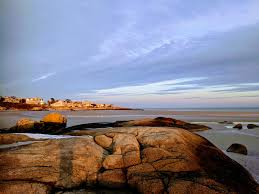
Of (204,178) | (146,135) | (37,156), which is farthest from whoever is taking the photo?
(146,135)

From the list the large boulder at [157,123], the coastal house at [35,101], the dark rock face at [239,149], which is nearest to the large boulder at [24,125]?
the large boulder at [157,123]

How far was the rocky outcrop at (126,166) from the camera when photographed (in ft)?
23.2

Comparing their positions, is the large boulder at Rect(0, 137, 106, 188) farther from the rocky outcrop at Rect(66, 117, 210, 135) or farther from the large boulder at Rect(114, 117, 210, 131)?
the large boulder at Rect(114, 117, 210, 131)

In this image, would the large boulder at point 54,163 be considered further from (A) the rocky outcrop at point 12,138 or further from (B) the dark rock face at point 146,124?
(B) the dark rock face at point 146,124

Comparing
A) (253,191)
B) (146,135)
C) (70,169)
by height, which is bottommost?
(253,191)

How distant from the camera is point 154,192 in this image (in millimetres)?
6793

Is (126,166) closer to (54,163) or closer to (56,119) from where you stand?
(54,163)

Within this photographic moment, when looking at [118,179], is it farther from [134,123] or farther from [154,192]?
[134,123]

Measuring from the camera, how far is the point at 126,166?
800cm

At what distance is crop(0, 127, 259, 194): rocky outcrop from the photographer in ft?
23.2

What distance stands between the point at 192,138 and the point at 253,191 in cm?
335

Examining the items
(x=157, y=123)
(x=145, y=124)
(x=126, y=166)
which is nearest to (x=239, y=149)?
(x=145, y=124)

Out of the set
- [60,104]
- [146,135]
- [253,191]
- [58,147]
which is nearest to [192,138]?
[146,135]

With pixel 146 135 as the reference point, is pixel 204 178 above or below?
below
